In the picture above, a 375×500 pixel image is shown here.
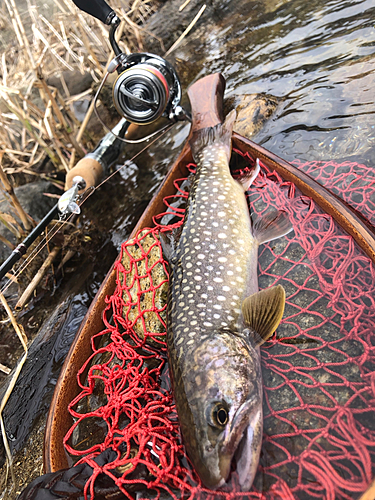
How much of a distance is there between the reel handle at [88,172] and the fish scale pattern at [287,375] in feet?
3.85

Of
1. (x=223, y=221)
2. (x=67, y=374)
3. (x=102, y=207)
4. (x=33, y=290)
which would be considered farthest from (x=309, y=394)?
(x=102, y=207)

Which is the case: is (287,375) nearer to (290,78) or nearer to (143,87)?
(143,87)

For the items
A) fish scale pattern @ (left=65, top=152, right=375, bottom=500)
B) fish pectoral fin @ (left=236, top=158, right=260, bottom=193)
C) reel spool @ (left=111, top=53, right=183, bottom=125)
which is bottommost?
fish scale pattern @ (left=65, top=152, right=375, bottom=500)

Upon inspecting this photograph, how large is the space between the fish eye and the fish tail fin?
2.43 metres

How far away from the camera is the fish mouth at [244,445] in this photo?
1732 millimetres

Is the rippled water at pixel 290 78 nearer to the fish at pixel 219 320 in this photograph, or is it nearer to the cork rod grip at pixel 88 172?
the cork rod grip at pixel 88 172

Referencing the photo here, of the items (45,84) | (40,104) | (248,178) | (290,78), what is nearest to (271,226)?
(248,178)

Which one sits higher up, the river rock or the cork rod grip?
the cork rod grip

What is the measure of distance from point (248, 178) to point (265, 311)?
158 cm

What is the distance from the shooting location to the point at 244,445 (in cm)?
180

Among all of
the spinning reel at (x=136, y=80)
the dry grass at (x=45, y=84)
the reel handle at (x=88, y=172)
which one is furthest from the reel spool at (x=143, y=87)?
the dry grass at (x=45, y=84)

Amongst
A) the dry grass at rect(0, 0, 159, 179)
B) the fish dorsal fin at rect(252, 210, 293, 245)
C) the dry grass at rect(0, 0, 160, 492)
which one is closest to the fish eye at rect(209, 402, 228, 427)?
the fish dorsal fin at rect(252, 210, 293, 245)

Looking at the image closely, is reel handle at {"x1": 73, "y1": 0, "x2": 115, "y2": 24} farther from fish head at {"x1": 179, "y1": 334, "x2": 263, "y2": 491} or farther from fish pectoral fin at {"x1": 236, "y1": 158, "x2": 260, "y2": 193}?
fish head at {"x1": 179, "y1": 334, "x2": 263, "y2": 491}

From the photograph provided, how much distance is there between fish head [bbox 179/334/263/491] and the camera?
175 centimetres
